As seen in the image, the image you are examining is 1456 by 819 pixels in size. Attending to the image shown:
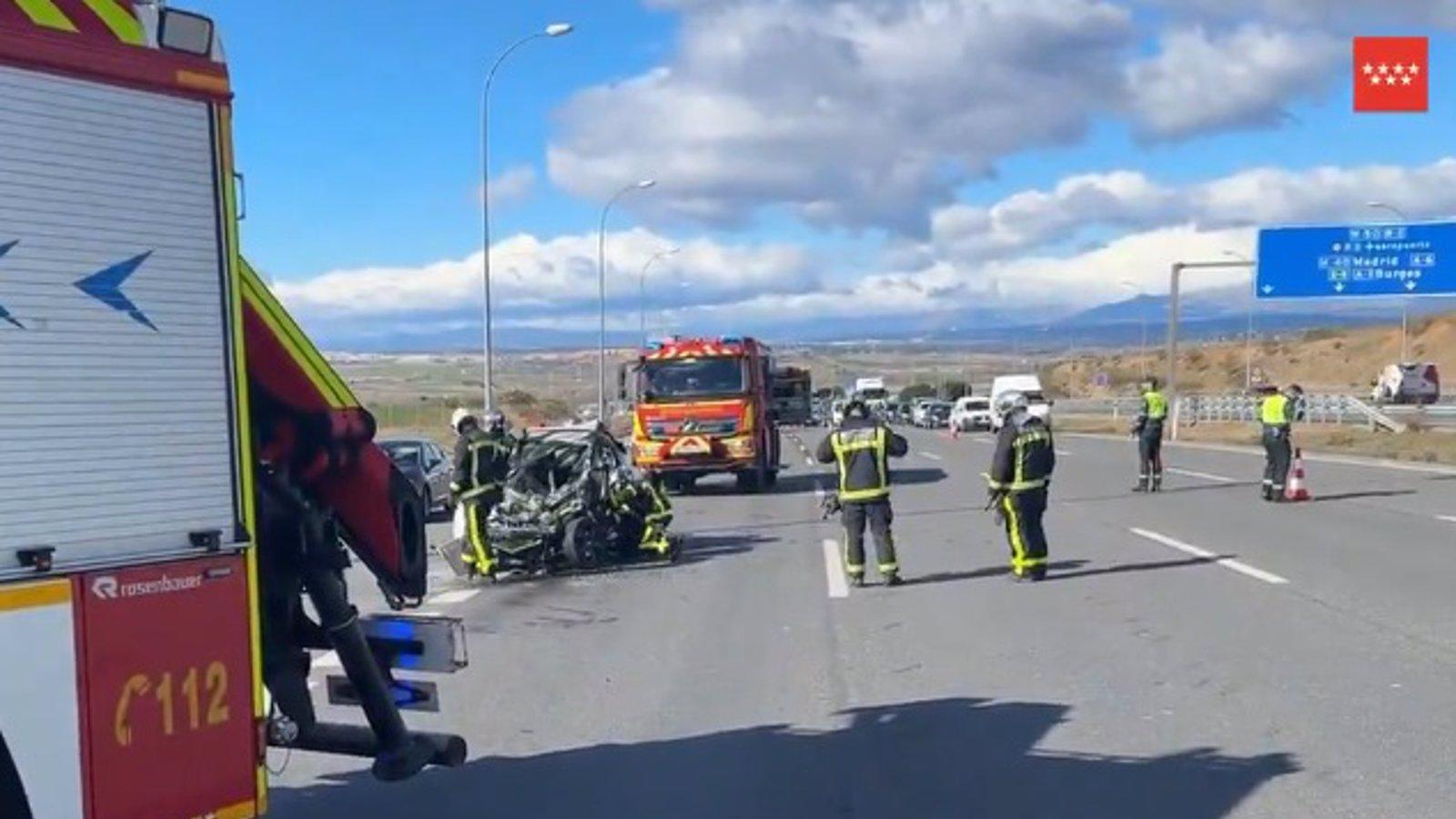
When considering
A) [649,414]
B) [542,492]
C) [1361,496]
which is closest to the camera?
[542,492]

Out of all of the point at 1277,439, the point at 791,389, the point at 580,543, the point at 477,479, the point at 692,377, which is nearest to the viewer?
the point at 477,479

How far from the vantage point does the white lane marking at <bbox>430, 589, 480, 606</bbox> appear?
1560 cm

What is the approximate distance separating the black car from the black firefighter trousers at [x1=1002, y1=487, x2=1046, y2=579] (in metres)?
12.4

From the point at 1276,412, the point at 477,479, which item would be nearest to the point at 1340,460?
the point at 1276,412

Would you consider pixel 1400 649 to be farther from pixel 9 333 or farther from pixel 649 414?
pixel 649 414

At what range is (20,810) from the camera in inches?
188

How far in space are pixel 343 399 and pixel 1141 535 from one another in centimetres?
1465

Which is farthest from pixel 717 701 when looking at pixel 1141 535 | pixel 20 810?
pixel 1141 535

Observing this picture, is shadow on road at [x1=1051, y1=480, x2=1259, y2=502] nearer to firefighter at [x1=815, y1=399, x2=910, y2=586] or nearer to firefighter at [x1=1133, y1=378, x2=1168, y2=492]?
firefighter at [x1=1133, y1=378, x2=1168, y2=492]

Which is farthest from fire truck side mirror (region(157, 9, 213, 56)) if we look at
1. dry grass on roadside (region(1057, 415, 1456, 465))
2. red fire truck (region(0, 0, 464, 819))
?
dry grass on roadside (region(1057, 415, 1456, 465))

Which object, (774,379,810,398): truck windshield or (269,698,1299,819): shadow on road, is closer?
(269,698,1299,819): shadow on road

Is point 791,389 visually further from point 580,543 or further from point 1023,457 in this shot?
point 1023,457

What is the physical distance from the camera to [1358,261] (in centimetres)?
4047

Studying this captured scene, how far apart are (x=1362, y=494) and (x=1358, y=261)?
51.9 feet
